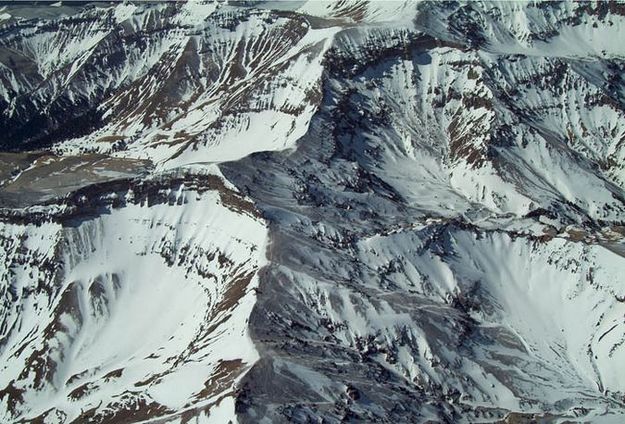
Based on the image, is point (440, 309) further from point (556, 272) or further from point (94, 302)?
point (94, 302)

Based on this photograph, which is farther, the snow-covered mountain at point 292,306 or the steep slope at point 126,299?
the steep slope at point 126,299

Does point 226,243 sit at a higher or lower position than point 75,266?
higher

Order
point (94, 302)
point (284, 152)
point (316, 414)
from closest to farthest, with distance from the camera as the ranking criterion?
point (316, 414) < point (94, 302) < point (284, 152)

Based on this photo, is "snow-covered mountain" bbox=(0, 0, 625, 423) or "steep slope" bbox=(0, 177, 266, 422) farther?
"steep slope" bbox=(0, 177, 266, 422)

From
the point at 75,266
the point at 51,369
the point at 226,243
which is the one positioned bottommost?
the point at 51,369

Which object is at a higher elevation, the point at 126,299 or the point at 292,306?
the point at 292,306

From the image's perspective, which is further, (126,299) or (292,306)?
(126,299)

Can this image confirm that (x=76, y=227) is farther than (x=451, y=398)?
Yes

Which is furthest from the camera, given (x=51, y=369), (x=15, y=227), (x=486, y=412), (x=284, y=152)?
(x=284, y=152)

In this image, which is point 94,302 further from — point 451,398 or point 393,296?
point 451,398

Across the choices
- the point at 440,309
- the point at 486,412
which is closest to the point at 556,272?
the point at 440,309
